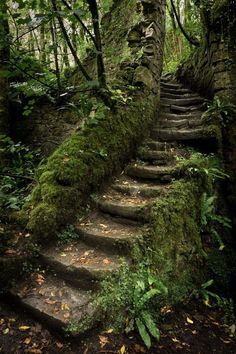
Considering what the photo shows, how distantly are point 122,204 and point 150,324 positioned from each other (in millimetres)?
1831

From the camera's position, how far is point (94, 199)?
499 cm

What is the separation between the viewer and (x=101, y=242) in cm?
425

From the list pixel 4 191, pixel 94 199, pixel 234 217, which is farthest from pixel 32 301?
pixel 234 217

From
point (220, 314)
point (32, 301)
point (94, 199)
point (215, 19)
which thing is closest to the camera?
point (32, 301)

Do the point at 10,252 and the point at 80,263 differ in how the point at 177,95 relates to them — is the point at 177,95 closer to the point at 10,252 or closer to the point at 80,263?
the point at 80,263

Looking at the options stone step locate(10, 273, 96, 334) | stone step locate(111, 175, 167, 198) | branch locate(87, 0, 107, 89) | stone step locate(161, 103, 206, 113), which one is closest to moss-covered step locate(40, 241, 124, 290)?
stone step locate(10, 273, 96, 334)

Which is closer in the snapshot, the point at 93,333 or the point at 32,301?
the point at 93,333

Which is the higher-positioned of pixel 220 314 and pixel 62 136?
pixel 62 136

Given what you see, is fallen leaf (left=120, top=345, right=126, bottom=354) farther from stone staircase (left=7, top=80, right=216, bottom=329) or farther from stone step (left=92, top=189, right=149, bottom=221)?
stone step (left=92, top=189, right=149, bottom=221)

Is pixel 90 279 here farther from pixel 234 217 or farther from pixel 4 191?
pixel 234 217

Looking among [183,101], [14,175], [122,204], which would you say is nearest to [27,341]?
[14,175]

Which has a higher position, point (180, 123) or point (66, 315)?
point (180, 123)

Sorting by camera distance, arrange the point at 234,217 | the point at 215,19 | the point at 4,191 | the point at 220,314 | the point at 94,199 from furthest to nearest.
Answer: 1. the point at 215,19
2. the point at 234,217
3. the point at 4,191
4. the point at 94,199
5. the point at 220,314

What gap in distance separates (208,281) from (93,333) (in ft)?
6.78
